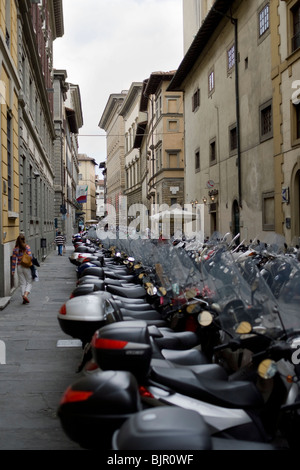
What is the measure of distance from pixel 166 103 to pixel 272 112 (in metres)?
24.3

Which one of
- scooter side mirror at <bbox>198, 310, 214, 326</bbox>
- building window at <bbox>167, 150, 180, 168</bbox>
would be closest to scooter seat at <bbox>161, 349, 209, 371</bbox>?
scooter side mirror at <bbox>198, 310, 214, 326</bbox>

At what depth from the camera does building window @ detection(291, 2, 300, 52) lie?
16922mm

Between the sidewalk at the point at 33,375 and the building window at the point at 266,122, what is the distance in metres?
11.4

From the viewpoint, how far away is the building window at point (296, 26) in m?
16.9

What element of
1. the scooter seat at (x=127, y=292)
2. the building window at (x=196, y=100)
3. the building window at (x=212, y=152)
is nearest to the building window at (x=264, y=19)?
the building window at (x=212, y=152)

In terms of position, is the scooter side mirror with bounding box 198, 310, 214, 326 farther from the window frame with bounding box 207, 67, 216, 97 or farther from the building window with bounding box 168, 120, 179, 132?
the building window with bounding box 168, 120, 179, 132

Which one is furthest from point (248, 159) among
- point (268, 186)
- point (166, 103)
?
point (166, 103)

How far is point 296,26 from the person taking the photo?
56.2 feet

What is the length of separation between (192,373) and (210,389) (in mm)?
192

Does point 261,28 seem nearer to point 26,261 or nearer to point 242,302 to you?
point 26,261

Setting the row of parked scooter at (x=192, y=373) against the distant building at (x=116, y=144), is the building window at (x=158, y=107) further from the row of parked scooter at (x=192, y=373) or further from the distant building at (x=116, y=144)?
the row of parked scooter at (x=192, y=373)

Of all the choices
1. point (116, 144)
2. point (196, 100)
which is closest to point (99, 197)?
point (116, 144)

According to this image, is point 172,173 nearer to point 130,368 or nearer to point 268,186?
point 268,186

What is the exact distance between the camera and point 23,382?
19.0 ft
